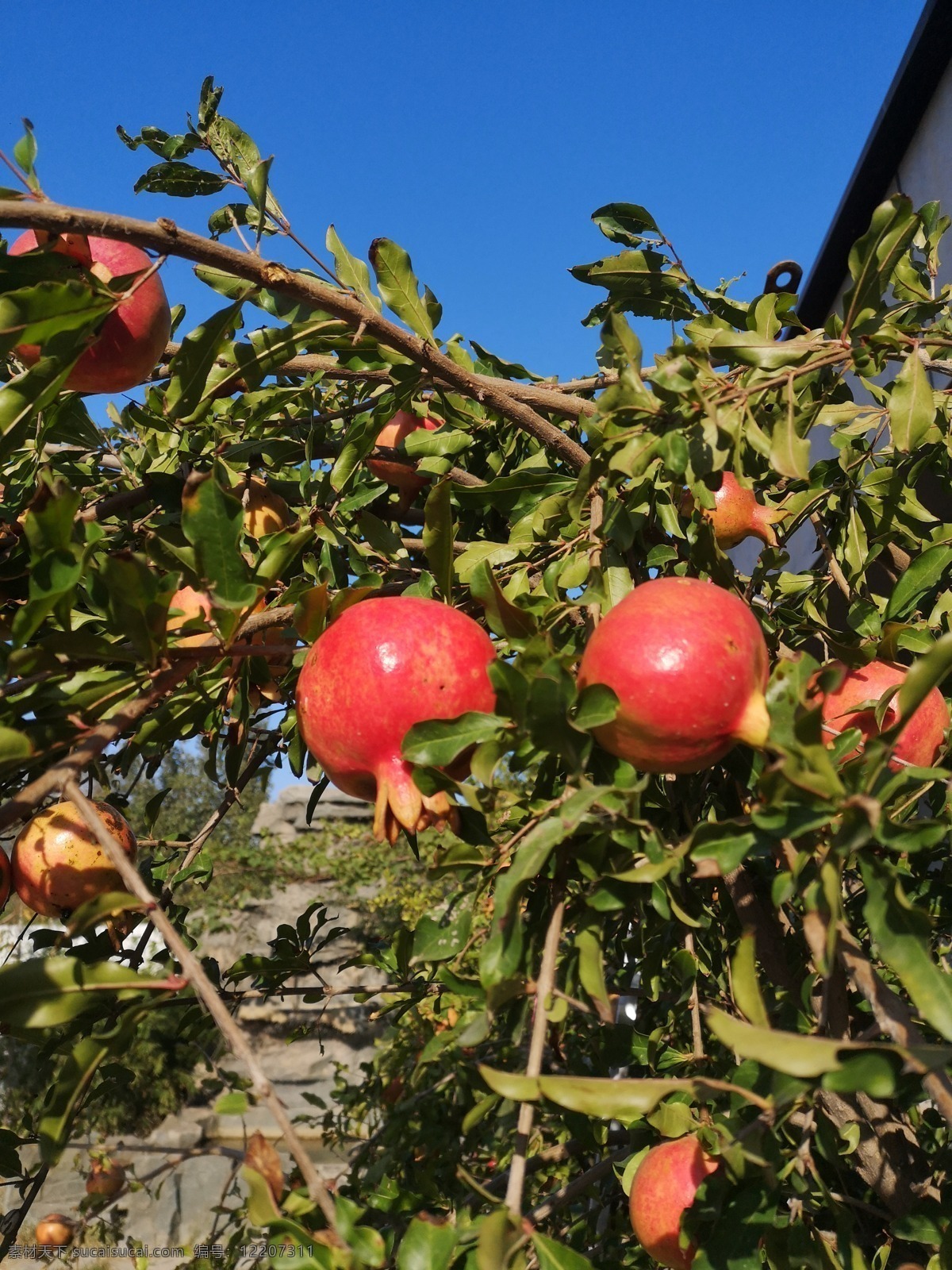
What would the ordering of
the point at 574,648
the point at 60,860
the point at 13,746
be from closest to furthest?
the point at 13,746 < the point at 574,648 < the point at 60,860

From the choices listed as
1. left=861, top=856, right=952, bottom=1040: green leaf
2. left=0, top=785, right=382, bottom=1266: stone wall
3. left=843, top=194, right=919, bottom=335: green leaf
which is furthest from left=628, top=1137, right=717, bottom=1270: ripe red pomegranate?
left=0, top=785, right=382, bottom=1266: stone wall

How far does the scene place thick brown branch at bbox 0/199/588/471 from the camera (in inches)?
28.0

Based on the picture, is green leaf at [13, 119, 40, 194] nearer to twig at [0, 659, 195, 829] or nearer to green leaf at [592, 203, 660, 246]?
twig at [0, 659, 195, 829]

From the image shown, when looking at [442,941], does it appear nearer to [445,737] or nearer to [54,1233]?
[445,737]

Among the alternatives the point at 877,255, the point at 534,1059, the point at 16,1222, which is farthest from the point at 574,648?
the point at 16,1222

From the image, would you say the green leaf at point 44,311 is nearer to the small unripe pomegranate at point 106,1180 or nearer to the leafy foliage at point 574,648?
the leafy foliage at point 574,648

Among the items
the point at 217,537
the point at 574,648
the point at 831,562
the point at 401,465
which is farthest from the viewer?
the point at 401,465

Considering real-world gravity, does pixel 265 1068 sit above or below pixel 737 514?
below

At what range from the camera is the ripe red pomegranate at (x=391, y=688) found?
0.77m

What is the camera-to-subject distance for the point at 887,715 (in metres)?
0.92

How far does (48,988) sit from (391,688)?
314 millimetres

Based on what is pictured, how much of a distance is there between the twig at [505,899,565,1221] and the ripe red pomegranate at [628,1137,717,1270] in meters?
0.43

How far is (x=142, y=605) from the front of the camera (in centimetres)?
74

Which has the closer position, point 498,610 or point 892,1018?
point 892,1018
